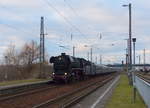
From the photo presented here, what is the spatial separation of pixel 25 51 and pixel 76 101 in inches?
3405

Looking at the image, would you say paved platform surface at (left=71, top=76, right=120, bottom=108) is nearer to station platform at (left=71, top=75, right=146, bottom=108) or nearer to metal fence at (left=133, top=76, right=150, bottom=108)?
station platform at (left=71, top=75, right=146, bottom=108)

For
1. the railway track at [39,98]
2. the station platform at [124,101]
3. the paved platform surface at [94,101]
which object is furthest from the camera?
the railway track at [39,98]

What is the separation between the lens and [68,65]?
40.1 m

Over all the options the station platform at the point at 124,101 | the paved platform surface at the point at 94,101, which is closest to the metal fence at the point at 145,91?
the station platform at the point at 124,101

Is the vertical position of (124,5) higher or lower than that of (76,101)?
higher

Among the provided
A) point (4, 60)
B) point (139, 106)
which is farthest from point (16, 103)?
point (4, 60)

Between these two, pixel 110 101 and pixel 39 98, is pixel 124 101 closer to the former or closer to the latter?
pixel 110 101

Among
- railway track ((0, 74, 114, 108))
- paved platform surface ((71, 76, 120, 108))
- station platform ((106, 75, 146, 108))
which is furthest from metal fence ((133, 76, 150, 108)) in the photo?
railway track ((0, 74, 114, 108))

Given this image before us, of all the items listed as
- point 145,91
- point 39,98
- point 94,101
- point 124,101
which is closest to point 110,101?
point 124,101

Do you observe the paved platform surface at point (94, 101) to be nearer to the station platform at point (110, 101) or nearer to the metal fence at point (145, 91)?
the station platform at point (110, 101)

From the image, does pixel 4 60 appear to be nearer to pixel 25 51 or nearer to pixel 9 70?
pixel 25 51

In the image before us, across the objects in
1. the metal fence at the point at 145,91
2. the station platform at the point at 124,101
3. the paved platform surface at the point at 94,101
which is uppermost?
the metal fence at the point at 145,91

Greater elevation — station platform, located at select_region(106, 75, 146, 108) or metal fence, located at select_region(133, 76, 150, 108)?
metal fence, located at select_region(133, 76, 150, 108)

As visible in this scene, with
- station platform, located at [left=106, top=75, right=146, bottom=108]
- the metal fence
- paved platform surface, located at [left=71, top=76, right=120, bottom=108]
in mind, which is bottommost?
paved platform surface, located at [left=71, top=76, right=120, bottom=108]
